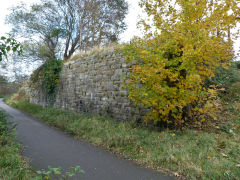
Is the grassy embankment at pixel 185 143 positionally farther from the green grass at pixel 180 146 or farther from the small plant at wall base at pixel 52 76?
the small plant at wall base at pixel 52 76

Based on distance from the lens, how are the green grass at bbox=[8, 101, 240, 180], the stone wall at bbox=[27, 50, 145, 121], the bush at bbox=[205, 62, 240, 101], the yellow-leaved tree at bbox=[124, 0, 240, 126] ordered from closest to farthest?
the green grass at bbox=[8, 101, 240, 180]
the yellow-leaved tree at bbox=[124, 0, 240, 126]
the bush at bbox=[205, 62, 240, 101]
the stone wall at bbox=[27, 50, 145, 121]

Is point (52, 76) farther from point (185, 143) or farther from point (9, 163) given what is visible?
point (185, 143)

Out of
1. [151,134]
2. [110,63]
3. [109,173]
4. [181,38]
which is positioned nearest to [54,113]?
[110,63]

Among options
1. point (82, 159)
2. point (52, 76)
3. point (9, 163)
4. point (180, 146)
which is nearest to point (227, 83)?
point (180, 146)

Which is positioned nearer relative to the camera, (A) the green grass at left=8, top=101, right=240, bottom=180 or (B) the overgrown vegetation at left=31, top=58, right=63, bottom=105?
(A) the green grass at left=8, top=101, right=240, bottom=180

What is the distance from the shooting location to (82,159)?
4.43m

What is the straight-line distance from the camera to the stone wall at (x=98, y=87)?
7.59 m

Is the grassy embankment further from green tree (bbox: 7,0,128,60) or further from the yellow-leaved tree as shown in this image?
green tree (bbox: 7,0,128,60)

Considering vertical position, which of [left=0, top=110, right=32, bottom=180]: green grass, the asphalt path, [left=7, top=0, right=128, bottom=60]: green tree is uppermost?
[left=7, top=0, right=128, bottom=60]: green tree

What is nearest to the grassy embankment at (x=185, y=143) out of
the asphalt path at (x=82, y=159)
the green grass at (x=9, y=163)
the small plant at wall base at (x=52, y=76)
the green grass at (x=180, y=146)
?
the green grass at (x=180, y=146)

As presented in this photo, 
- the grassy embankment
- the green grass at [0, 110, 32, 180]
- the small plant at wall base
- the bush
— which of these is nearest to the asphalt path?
the grassy embankment

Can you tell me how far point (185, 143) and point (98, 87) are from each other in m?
5.44

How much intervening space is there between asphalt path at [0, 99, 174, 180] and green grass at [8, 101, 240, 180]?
350 millimetres

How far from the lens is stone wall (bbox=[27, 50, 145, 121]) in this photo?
759 centimetres
